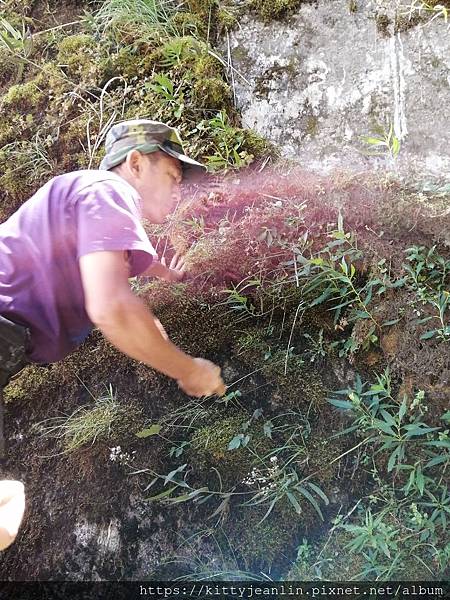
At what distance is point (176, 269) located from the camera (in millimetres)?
2463

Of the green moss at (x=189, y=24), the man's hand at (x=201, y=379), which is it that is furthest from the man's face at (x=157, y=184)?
the green moss at (x=189, y=24)

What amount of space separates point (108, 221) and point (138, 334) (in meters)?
0.31

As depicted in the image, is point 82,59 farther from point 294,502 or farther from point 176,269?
point 294,502

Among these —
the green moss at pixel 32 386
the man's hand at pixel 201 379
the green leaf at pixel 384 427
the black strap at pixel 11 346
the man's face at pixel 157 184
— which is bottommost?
the green moss at pixel 32 386

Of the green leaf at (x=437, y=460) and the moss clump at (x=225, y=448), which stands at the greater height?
the green leaf at (x=437, y=460)

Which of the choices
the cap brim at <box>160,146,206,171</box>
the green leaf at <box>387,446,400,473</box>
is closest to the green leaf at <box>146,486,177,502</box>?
the green leaf at <box>387,446,400,473</box>

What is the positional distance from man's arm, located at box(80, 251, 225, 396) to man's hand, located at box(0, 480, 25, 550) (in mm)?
576

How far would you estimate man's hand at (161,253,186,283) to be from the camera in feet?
7.86

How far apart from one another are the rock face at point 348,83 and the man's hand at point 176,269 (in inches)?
25.1

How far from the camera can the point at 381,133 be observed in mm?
2447

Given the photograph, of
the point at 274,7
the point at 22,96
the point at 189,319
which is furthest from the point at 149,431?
the point at 274,7

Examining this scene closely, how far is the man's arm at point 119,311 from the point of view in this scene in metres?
1.54

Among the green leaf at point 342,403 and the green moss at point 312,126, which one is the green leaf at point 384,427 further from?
the green moss at point 312,126

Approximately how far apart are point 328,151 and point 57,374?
4.66 ft
